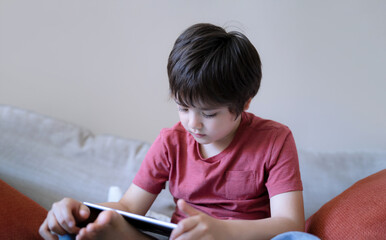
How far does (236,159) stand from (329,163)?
501mm

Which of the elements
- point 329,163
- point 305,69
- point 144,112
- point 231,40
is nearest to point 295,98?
point 305,69

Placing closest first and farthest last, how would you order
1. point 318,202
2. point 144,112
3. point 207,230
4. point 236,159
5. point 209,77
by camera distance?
point 207,230
point 209,77
point 236,159
point 318,202
point 144,112

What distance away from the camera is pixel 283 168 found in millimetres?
856

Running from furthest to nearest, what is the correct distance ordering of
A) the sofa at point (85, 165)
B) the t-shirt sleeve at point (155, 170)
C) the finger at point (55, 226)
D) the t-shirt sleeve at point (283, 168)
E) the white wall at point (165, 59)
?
the white wall at point (165, 59)
the sofa at point (85, 165)
the t-shirt sleeve at point (155, 170)
the t-shirt sleeve at point (283, 168)
the finger at point (55, 226)

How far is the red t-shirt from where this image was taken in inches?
34.5

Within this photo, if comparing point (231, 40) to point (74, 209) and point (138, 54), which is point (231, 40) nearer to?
point (74, 209)

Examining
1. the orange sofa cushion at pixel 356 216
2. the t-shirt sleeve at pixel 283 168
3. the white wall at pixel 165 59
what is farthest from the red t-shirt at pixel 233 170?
the white wall at pixel 165 59

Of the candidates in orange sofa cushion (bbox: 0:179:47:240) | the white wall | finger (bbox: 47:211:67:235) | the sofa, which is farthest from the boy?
the white wall

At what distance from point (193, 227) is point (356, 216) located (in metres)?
0.38

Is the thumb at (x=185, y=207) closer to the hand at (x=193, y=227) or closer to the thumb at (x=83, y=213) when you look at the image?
the hand at (x=193, y=227)

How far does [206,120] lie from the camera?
0.81m

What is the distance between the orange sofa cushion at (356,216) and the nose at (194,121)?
1.18 feet

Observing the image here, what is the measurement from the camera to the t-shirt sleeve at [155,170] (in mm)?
968

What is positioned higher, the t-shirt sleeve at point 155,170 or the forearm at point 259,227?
the t-shirt sleeve at point 155,170
